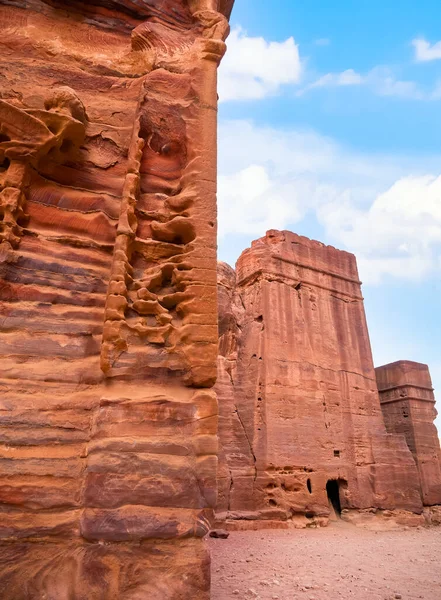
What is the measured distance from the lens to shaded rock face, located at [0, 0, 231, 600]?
2.07m

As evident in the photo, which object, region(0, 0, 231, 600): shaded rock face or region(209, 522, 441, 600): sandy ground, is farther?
region(209, 522, 441, 600): sandy ground

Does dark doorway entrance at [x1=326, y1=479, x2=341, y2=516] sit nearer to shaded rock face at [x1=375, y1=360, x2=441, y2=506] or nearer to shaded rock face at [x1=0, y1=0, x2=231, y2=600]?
shaded rock face at [x1=375, y1=360, x2=441, y2=506]

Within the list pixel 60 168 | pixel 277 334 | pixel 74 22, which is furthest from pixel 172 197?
pixel 277 334

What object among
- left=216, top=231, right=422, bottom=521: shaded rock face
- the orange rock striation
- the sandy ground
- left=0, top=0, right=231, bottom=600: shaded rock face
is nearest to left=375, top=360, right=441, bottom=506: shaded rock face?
the orange rock striation

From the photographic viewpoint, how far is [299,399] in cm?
1229

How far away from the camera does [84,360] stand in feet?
8.32

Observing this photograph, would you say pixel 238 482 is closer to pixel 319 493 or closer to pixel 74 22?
pixel 319 493

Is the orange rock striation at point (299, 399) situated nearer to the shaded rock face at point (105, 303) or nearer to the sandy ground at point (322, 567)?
the sandy ground at point (322, 567)

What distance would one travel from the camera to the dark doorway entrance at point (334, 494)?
12422 millimetres

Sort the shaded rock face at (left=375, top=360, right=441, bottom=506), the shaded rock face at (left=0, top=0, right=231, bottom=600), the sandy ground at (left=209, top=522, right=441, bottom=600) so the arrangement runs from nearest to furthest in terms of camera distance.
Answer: the shaded rock face at (left=0, top=0, right=231, bottom=600)
the sandy ground at (left=209, top=522, right=441, bottom=600)
the shaded rock face at (left=375, top=360, right=441, bottom=506)

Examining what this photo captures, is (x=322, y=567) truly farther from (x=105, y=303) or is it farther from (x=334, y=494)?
(x=334, y=494)

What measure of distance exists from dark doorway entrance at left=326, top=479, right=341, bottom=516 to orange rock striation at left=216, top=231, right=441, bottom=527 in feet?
0.10

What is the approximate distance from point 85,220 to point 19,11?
2.25 metres

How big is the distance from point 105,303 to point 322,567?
5.17m
